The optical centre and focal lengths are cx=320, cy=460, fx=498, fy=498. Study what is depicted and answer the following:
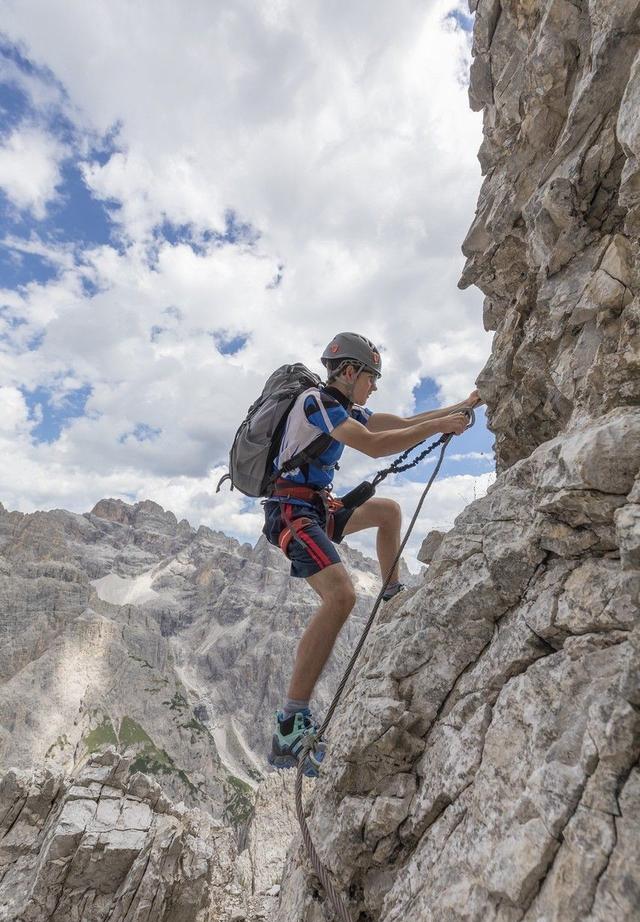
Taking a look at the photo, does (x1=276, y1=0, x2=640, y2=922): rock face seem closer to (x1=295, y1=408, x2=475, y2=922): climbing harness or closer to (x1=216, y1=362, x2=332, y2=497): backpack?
(x1=295, y1=408, x2=475, y2=922): climbing harness

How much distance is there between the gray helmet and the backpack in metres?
0.51

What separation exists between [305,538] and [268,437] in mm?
1772

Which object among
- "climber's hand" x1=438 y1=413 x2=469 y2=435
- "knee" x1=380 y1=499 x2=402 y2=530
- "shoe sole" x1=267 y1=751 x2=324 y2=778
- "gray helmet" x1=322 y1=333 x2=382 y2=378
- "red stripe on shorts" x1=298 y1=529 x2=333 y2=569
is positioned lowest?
"shoe sole" x1=267 y1=751 x2=324 y2=778

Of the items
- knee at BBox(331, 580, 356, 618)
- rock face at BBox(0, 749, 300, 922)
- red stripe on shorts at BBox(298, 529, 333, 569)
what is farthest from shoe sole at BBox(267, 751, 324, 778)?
rock face at BBox(0, 749, 300, 922)

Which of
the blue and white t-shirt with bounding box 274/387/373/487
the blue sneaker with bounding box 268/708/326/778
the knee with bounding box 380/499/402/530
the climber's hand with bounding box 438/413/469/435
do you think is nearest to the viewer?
the blue sneaker with bounding box 268/708/326/778

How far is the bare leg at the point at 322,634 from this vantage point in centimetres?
734

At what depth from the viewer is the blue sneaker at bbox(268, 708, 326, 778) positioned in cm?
704

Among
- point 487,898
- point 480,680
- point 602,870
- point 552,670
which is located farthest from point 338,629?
point 602,870

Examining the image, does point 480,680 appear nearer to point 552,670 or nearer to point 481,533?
point 552,670

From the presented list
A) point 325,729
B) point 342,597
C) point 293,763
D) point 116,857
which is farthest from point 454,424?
point 116,857

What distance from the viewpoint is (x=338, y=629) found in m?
7.50

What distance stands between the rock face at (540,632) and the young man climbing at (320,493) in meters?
0.85

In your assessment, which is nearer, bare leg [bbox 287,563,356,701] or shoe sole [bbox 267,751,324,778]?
shoe sole [bbox 267,751,324,778]

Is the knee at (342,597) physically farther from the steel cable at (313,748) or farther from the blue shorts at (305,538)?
the steel cable at (313,748)
